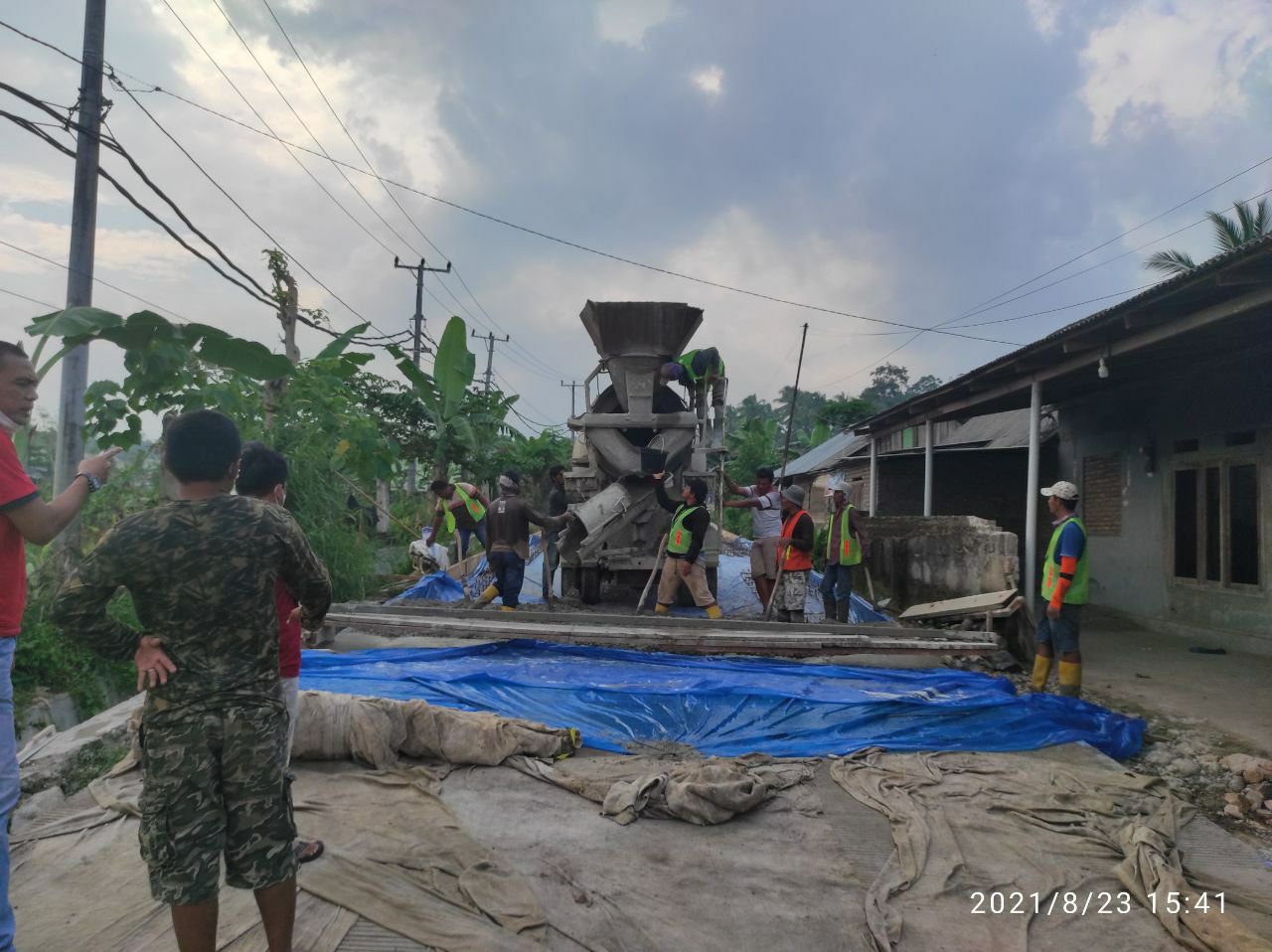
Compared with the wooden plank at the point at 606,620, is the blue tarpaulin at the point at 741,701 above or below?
below

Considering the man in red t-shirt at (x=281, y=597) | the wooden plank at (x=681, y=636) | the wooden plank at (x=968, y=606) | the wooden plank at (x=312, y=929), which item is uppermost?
the man in red t-shirt at (x=281, y=597)

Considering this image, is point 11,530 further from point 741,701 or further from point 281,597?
point 741,701

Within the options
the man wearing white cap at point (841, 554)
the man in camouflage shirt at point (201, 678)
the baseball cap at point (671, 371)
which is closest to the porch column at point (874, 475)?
the baseball cap at point (671, 371)

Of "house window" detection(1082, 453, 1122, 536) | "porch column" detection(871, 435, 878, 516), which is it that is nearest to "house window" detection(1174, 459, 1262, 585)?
"house window" detection(1082, 453, 1122, 536)

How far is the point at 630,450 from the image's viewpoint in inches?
356

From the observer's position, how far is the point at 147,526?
81.4 inches

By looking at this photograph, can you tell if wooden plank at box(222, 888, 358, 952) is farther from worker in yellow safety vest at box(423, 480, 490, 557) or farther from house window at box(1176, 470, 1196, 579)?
house window at box(1176, 470, 1196, 579)

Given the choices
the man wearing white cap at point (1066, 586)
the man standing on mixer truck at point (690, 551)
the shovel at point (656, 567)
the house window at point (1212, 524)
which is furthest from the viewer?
the house window at point (1212, 524)

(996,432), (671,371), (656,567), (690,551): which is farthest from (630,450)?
(996,432)

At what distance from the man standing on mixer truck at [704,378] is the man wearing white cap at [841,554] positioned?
1910 millimetres

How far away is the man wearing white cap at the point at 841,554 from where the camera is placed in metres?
7.51

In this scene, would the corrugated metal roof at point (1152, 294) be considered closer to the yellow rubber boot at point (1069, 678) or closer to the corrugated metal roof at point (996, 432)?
the yellow rubber boot at point (1069, 678)

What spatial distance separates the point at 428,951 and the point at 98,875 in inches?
54.5

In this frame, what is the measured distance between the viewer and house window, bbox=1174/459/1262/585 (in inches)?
305
